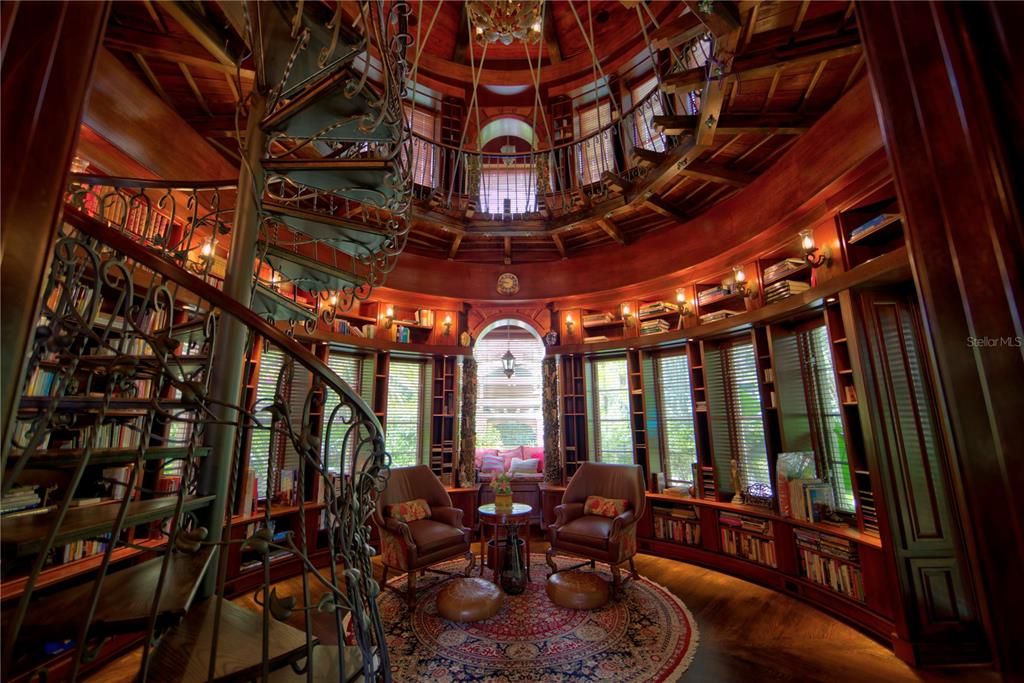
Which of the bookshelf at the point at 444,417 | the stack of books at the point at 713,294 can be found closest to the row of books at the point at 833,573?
the stack of books at the point at 713,294

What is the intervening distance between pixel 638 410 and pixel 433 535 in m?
2.93

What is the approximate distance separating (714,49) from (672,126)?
67 cm

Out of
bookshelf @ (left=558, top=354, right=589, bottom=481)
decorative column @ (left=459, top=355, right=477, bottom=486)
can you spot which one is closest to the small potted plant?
decorative column @ (left=459, top=355, right=477, bottom=486)

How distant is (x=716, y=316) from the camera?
448cm

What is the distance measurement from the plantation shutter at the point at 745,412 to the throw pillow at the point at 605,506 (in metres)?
1.27

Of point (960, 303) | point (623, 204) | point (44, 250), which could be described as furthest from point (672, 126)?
point (44, 250)

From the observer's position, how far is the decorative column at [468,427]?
546cm

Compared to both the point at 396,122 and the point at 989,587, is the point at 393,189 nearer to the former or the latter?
the point at 396,122

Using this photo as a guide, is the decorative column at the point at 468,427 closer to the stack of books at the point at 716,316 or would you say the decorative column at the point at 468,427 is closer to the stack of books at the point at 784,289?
the stack of books at the point at 716,316

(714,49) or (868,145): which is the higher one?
(714,49)

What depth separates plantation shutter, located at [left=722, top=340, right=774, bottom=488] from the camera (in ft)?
13.5

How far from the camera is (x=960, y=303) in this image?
0.64 metres

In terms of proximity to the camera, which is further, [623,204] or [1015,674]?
[623,204]

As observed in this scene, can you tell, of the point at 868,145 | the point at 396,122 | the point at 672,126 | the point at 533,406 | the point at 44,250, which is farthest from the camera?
the point at 533,406
